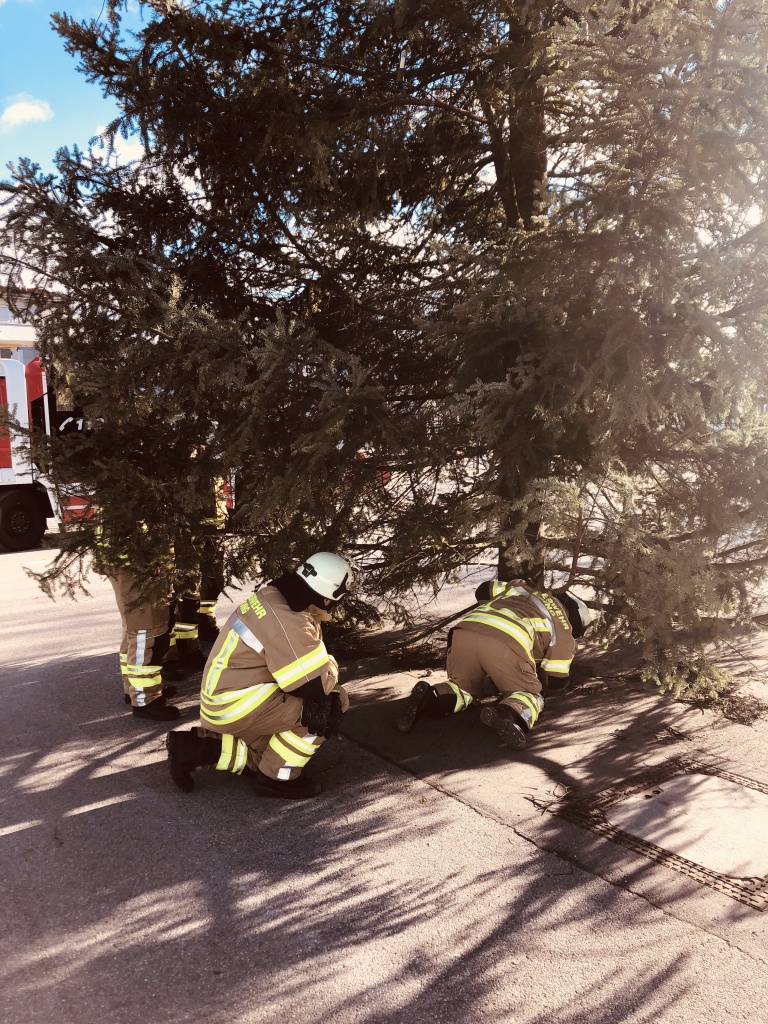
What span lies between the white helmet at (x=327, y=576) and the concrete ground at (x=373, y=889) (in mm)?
1113

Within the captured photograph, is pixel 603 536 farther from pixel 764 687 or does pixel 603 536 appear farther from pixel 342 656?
pixel 342 656

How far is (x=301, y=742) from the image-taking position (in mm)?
4094

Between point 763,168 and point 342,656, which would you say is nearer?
point 763,168

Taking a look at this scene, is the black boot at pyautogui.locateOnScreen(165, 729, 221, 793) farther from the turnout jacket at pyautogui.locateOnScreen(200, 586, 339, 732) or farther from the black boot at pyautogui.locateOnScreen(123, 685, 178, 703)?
the black boot at pyautogui.locateOnScreen(123, 685, 178, 703)

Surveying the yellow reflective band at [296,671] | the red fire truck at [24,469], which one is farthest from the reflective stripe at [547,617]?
the red fire truck at [24,469]

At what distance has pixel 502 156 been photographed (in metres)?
5.41

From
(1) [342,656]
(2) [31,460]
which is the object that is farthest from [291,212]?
(1) [342,656]

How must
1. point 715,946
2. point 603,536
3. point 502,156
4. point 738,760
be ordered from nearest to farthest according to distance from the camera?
point 715,946 < point 603,536 < point 738,760 < point 502,156

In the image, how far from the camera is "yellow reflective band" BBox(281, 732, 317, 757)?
409 cm

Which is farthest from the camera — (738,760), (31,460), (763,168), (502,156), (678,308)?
(502,156)

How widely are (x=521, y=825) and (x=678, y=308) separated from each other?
8.54 feet

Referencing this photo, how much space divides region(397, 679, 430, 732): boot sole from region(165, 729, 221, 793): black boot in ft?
4.04

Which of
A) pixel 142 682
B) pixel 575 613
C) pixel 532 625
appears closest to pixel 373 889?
pixel 532 625

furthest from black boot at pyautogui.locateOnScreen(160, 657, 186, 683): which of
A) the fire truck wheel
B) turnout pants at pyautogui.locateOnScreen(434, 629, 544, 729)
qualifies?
the fire truck wheel
